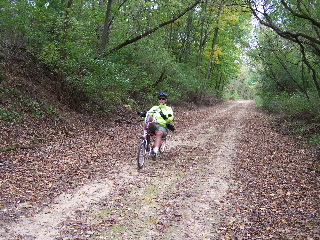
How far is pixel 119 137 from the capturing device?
1297 cm

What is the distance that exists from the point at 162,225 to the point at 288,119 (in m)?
15.8

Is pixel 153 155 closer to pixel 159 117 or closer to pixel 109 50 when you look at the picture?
pixel 159 117

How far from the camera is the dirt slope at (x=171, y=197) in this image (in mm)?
4938

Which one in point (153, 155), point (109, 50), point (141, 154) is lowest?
point (153, 155)

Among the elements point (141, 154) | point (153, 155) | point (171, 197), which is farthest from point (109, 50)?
point (171, 197)

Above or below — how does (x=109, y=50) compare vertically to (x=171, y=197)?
above

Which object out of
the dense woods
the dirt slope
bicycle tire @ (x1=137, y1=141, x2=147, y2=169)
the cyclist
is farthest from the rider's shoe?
the dense woods

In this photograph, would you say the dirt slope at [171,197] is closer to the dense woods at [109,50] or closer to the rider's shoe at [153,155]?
the rider's shoe at [153,155]

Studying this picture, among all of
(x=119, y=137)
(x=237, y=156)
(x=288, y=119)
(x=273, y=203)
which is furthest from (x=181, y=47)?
(x=273, y=203)

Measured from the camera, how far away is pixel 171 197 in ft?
21.0

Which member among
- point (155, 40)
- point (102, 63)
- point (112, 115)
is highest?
point (155, 40)

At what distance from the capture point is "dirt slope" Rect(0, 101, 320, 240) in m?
4.94

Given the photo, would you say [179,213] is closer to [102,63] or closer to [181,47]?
[102,63]

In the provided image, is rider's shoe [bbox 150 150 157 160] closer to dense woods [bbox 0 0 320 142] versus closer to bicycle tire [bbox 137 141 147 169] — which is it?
bicycle tire [bbox 137 141 147 169]
